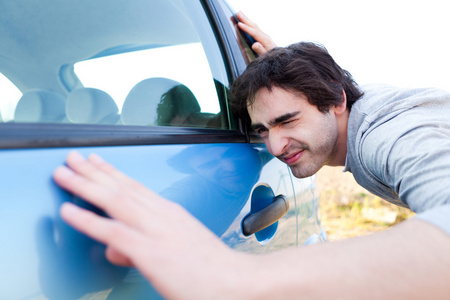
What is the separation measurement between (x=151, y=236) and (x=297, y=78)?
4.87 feet

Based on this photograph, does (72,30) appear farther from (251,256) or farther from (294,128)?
(251,256)

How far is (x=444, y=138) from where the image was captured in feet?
3.91

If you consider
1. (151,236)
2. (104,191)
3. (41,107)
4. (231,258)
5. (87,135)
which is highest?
(41,107)

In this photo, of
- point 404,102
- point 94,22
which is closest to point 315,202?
point 404,102

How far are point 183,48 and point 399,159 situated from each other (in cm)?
92

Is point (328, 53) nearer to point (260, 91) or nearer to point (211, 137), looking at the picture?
point (260, 91)

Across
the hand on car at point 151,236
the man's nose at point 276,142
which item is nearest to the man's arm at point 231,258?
the hand on car at point 151,236

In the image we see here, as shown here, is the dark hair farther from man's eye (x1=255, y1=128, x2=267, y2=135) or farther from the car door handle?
the car door handle

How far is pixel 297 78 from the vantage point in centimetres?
200

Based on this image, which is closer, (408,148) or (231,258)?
(231,258)

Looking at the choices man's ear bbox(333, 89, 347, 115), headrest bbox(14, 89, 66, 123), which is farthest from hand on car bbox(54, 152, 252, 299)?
man's ear bbox(333, 89, 347, 115)

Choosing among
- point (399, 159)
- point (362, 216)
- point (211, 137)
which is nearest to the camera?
point (399, 159)

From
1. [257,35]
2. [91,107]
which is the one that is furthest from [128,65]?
[257,35]

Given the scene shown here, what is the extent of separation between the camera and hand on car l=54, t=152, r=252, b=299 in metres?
0.65
